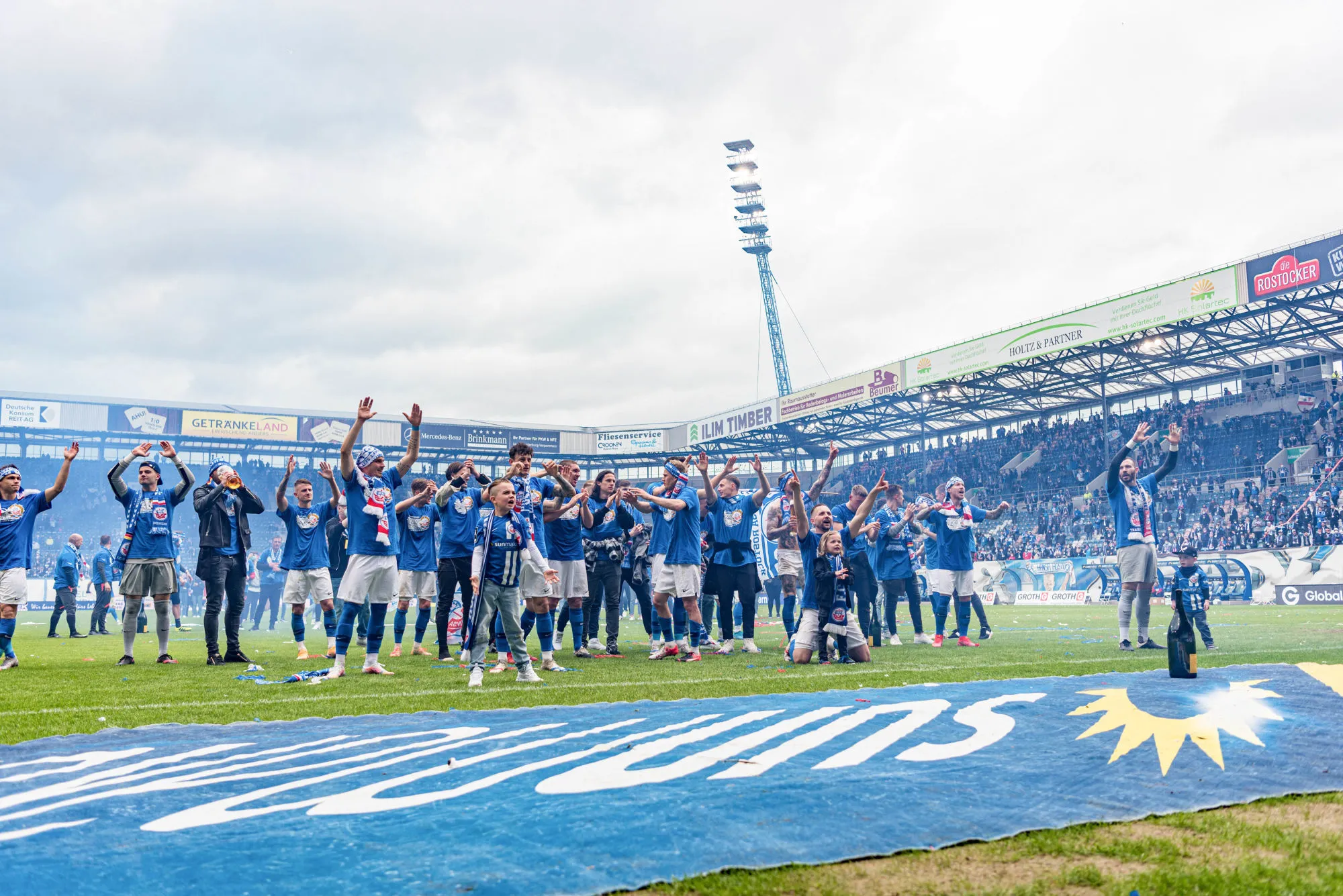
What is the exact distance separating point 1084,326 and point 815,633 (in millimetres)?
22719

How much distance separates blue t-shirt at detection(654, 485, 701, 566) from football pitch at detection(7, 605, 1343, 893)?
107 cm

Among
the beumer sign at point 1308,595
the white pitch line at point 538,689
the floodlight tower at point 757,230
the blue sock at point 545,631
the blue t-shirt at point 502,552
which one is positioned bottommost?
the beumer sign at point 1308,595

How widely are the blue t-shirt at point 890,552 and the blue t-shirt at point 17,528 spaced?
362 inches

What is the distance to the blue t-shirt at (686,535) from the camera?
30.5ft

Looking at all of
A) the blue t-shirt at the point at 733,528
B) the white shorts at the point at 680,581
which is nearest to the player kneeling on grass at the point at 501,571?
the white shorts at the point at 680,581

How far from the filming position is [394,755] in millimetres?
4211

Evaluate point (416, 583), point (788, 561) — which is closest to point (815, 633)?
point (788, 561)

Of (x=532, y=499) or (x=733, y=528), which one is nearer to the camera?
(x=532, y=499)

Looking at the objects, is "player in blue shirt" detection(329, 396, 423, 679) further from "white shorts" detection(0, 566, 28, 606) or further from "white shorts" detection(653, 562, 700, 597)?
"white shorts" detection(0, 566, 28, 606)

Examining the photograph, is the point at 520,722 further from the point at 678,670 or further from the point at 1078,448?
the point at 1078,448

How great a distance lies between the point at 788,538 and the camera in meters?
10.7

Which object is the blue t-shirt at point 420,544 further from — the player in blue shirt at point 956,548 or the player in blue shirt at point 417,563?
the player in blue shirt at point 956,548

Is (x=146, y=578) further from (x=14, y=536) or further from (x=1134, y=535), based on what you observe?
(x=1134, y=535)

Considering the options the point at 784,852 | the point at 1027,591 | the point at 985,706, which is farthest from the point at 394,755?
the point at 1027,591
